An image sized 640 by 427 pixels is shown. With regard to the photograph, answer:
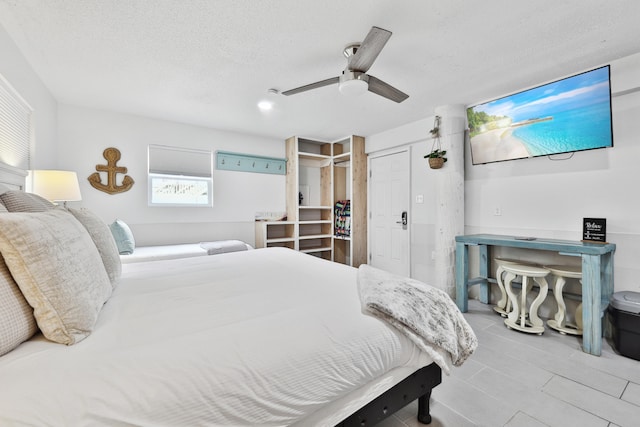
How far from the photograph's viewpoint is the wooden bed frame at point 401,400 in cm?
116

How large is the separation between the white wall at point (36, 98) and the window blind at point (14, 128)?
0.07m

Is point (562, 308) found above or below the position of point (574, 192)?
below

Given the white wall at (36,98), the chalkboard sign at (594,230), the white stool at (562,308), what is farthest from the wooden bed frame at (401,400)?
the white wall at (36,98)

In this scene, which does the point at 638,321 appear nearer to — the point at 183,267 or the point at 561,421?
the point at 561,421

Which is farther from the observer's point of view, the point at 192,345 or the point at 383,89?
the point at 383,89

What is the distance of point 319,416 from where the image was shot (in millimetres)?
1040

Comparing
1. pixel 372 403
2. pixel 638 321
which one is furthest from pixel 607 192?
pixel 372 403

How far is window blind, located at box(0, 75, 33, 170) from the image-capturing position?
1964 millimetres

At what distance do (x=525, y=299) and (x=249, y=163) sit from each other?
13.2 ft

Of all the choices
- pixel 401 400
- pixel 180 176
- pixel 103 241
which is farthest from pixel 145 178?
pixel 401 400

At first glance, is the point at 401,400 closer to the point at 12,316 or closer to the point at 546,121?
the point at 12,316

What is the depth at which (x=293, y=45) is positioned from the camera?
2.13 metres

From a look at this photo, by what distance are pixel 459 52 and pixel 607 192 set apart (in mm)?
1834

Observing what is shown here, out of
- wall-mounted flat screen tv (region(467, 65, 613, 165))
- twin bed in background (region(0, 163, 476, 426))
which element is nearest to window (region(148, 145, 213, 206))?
twin bed in background (region(0, 163, 476, 426))
